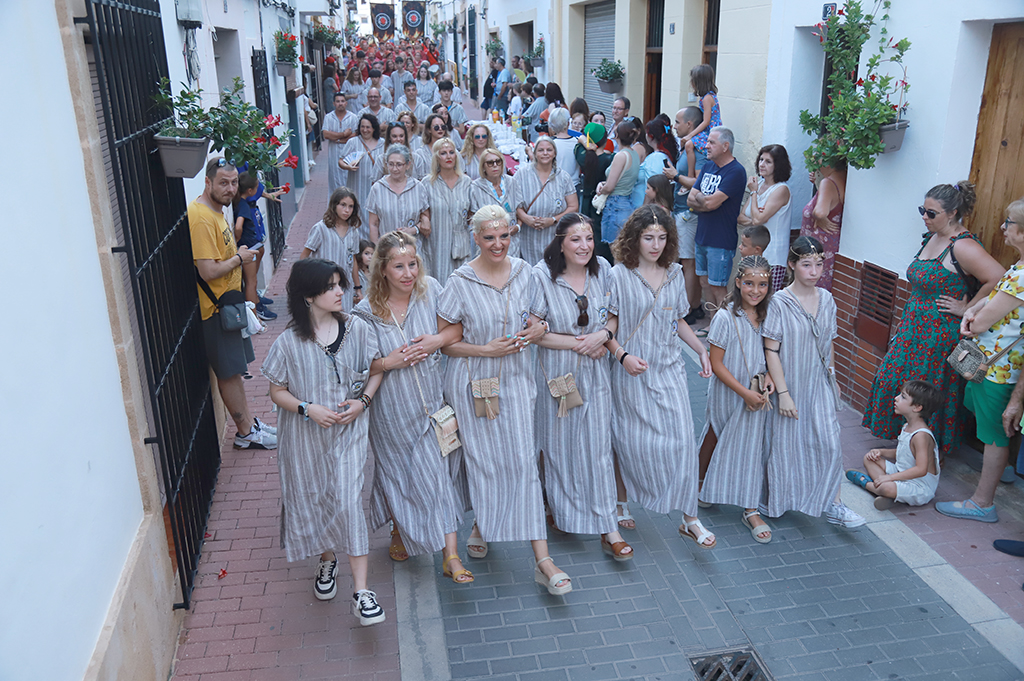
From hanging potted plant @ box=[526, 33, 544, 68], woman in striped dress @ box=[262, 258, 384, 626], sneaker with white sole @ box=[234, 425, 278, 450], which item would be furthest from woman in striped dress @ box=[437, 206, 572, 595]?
hanging potted plant @ box=[526, 33, 544, 68]

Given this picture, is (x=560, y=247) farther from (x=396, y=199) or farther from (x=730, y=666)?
(x=396, y=199)

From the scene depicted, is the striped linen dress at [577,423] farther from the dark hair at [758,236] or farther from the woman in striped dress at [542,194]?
the woman in striped dress at [542,194]

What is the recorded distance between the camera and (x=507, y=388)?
14.0 ft

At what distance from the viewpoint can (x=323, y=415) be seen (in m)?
3.89

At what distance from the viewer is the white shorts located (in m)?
5.03

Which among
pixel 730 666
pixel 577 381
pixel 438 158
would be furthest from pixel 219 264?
pixel 730 666

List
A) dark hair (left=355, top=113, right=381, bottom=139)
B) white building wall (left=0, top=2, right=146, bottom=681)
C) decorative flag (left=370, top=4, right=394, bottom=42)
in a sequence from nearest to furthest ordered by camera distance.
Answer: white building wall (left=0, top=2, right=146, bottom=681) < dark hair (left=355, top=113, right=381, bottom=139) < decorative flag (left=370, top=4, right=394, bottom=42)

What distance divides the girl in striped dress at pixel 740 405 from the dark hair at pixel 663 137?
4748 millimetres

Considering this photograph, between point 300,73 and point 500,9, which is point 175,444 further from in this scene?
point 500,9

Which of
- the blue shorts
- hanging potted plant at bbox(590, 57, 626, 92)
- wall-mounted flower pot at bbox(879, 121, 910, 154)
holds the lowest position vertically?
the blue shorts

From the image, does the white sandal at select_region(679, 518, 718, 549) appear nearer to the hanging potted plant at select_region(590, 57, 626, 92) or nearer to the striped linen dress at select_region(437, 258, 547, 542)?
the striped linen dress at select_region(437, 258, 547, 542)

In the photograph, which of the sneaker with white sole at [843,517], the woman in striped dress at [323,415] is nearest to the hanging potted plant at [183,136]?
the woman in striped dress at [323,415]

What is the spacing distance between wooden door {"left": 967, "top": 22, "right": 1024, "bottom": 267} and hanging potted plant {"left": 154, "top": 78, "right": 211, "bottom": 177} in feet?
15.4

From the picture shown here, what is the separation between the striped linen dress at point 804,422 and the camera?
15.1 ft
